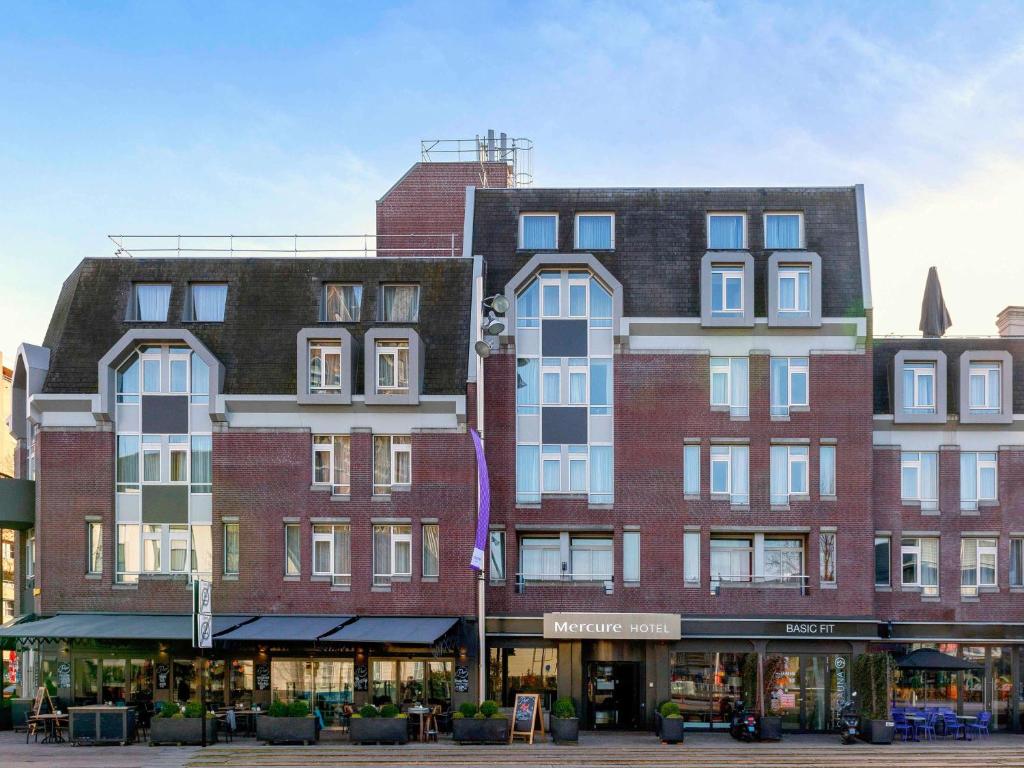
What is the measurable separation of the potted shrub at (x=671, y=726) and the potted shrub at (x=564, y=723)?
275cm

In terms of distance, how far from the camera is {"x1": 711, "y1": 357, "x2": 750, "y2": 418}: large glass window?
3684 centimetres

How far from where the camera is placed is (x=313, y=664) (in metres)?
35.8

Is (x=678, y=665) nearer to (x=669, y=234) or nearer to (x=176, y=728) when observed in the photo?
(x=669, y=234)

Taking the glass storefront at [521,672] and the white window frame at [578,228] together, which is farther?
the white window frame at [578,228]

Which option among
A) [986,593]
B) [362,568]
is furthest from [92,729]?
[986,593]

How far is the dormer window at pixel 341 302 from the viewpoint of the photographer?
125 feet

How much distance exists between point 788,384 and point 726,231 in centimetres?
597

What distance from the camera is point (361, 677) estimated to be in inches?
1398

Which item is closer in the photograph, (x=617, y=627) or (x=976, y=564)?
(x=617, y=627)

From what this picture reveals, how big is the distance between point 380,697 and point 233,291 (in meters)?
15.0

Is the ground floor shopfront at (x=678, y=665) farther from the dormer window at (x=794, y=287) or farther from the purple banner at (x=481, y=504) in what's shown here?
the dormer window at (x=794, y=287)

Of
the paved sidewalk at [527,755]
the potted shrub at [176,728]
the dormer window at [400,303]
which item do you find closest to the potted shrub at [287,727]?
the paved sidewalk at [527,755]

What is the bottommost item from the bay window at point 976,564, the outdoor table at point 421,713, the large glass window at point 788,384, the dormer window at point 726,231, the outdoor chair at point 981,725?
the outdoor chair at point 981,725

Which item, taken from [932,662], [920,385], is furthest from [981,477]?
[932,662]
